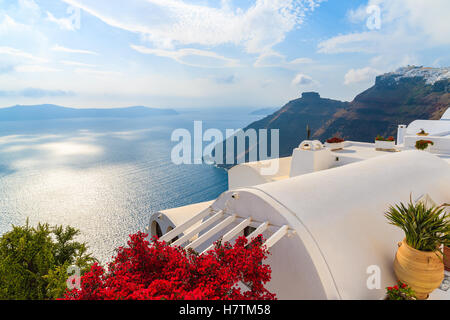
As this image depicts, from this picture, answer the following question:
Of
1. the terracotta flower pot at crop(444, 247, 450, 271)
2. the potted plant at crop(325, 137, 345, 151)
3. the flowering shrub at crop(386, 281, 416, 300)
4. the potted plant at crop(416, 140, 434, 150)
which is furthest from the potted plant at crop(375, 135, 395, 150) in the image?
the flowering shrub at crop(386, 281, 416, 300)

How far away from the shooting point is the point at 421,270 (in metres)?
4.02

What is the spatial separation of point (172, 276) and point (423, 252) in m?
3.89

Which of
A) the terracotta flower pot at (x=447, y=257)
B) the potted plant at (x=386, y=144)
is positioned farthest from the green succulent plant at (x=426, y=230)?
the potted plant at (x=386, y=144)

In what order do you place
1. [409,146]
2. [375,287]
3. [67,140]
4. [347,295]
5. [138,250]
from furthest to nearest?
[67,140] < [409,146] < [375,287] < [347,295] < [138,250]

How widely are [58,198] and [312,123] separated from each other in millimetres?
95600

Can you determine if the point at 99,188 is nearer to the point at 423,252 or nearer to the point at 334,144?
the point at 334,144

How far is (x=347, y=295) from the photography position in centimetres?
377

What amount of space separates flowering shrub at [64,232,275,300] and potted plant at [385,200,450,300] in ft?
8.49

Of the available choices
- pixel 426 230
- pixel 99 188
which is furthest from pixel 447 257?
pixel 99 188

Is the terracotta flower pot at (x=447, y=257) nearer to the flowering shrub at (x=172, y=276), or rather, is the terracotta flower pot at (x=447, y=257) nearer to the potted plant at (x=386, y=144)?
the flowering shrub at (x=172, y=276)

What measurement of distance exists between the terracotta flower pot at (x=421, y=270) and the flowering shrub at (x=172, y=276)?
2.58 metres

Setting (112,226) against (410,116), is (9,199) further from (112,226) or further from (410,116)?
(410,116)

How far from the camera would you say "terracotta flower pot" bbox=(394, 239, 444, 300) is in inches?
157
